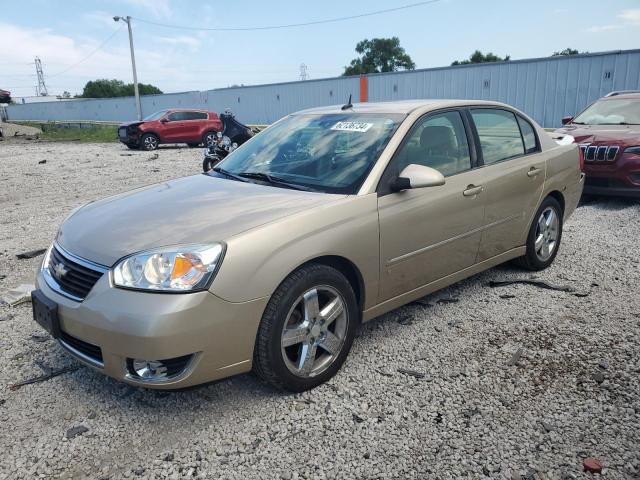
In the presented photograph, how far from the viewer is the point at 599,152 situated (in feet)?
25.5

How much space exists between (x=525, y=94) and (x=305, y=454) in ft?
70.5

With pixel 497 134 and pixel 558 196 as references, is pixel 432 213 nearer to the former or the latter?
pixel 497 134

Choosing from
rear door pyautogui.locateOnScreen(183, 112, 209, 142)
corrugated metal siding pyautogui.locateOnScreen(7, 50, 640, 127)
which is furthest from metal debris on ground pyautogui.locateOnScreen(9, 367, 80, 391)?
corrugated metal siding pyautogui.locateOnScreen(7, 50, 640, 127)

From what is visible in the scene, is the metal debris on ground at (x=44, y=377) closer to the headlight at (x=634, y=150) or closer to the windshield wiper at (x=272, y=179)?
the windshield wiper at (x=272, y=179)

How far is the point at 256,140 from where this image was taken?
14.4ft

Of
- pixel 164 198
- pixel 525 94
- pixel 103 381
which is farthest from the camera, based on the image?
pixel 525 94

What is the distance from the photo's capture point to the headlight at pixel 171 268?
260cm

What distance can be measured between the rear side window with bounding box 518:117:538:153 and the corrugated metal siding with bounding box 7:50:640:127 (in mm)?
16397

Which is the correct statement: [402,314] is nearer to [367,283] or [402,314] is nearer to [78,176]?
[367,283]

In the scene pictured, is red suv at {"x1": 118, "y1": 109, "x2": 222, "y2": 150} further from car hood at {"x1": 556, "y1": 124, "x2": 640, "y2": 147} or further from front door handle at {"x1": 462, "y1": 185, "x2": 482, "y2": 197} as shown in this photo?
front door handle at {"x1": 462, "y1": 185, "x2": 482, "y2": 197}

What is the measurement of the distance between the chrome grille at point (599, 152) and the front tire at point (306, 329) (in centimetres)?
611

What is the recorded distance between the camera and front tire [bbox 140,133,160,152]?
20422 mm

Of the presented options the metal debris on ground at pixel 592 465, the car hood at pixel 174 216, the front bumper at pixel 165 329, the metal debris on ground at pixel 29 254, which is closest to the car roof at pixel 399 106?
the car hood at pixel 174 216

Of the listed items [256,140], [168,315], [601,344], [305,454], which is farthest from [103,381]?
[601,344]
